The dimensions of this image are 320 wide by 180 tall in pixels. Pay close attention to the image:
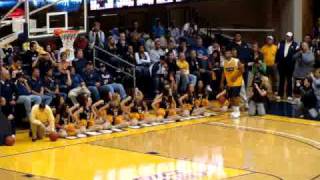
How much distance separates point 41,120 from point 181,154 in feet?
11.0

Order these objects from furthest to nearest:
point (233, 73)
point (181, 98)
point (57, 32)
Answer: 1. point (181, 98)
2. point (233, 73)
3. point (57, 32)

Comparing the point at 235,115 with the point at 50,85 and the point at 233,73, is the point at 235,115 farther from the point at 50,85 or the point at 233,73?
the point at 50,85

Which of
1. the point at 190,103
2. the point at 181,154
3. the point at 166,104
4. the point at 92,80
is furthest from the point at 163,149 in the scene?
the point at 190,103

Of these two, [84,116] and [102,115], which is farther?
[102,115]

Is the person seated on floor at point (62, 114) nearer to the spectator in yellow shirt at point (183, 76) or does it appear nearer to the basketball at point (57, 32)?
the basketball at point (57, 32)

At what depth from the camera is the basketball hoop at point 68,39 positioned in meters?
16.2

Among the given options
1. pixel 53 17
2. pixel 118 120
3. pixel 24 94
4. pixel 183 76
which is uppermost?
pixel 53 17

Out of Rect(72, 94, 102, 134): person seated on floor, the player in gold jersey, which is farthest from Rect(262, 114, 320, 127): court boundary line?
Rect(72, 94, 102, 134): person seated on floor

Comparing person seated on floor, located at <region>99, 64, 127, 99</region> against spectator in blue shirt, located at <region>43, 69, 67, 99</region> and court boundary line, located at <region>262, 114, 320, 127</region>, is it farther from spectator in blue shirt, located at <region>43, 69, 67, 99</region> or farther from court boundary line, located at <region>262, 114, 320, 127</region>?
court boundary line, located at <region>262, 114, 320, 127</region>

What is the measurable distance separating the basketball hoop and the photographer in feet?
15.2

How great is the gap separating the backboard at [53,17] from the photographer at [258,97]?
4537 millimetres

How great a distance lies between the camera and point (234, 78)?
18422 millimetres

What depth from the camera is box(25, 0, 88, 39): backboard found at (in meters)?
15.2

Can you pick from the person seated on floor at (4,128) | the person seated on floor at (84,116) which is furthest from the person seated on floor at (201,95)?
the person seated on floor at (4,128)
